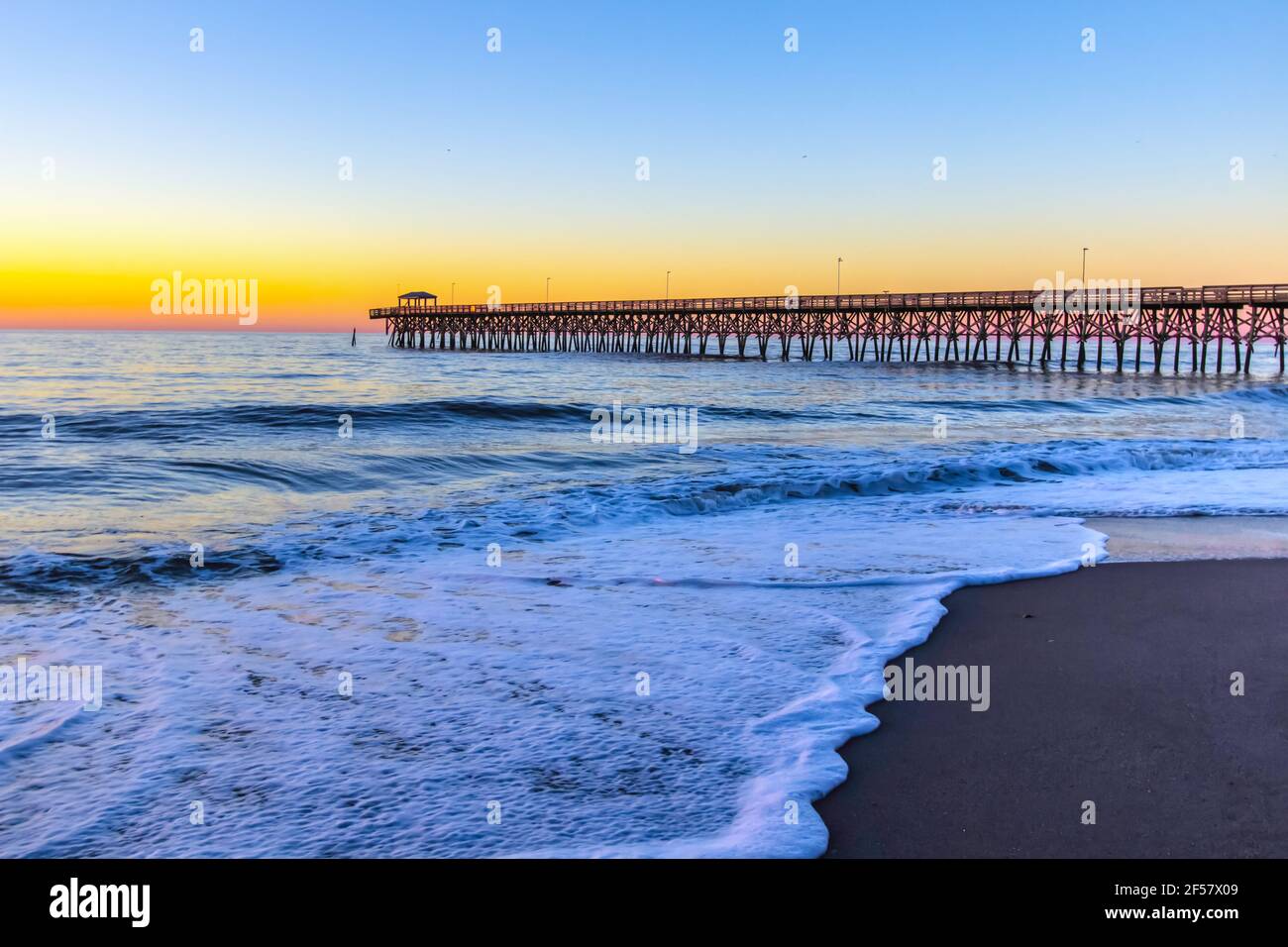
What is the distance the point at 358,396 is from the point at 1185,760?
25601mm

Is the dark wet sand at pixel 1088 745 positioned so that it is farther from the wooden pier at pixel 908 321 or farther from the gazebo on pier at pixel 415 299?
the gazebo on pier at pixel 415 299

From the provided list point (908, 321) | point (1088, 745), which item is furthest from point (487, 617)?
point (908, 321)

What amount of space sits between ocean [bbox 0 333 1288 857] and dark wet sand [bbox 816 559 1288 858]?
0.25 meters

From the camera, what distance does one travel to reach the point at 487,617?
5652 millimetres

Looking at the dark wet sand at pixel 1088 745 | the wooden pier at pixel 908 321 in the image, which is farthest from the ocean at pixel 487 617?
the wooden pier at pixel 908 321

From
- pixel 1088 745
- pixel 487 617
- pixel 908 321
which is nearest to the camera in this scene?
pixel 1088 745

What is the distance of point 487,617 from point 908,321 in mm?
49677

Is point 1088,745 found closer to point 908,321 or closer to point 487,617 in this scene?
point 487,617

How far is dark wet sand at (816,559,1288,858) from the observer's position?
9.89 feet

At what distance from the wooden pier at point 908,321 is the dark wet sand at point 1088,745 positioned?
→ 37745mm

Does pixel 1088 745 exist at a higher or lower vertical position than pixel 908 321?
lower
